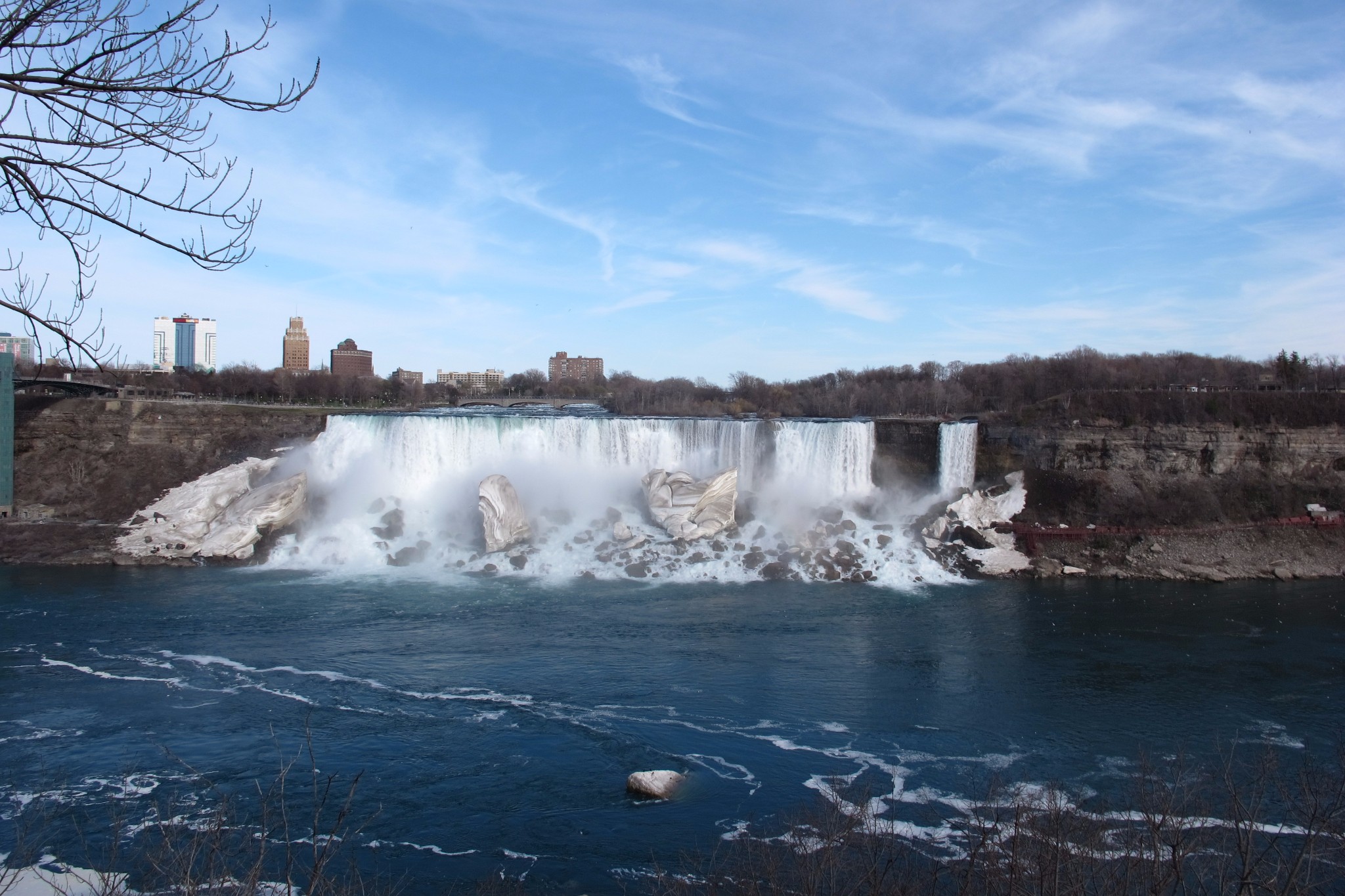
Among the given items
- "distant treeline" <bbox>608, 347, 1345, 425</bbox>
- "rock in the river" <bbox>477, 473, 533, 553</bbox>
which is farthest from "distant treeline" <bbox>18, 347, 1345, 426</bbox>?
"rock in the river" <bbox>477, 473, 533, 553</bbox>

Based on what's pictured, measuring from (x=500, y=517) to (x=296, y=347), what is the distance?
113m

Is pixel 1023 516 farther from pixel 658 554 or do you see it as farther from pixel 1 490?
pixel 1 490

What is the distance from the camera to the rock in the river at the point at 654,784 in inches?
435

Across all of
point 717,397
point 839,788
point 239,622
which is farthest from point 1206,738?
point 717,397

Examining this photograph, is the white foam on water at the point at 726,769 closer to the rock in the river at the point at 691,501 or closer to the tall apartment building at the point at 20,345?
the tall apartment building at the point at 20,345

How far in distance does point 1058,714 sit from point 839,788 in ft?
17.3

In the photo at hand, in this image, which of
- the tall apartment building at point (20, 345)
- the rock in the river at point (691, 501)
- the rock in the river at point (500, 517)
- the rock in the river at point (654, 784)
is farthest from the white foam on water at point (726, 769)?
the rock in the river at point (500, 517)

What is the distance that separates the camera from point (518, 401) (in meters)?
67.4

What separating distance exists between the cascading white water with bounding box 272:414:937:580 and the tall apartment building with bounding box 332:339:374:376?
249 ft

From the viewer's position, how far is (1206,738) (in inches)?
510

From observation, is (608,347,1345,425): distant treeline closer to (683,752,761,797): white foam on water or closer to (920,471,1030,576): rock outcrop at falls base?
(920,471,1030,576): rock outcrop at falls base

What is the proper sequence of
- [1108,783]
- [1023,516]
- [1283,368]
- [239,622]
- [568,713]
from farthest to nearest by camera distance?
[1283,368]
[1023,516]
[239,622]
[568,713]
[1108,783]

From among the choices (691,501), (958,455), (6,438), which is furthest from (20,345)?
(6,438)

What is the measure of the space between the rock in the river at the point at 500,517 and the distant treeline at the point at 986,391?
60.3 ft
